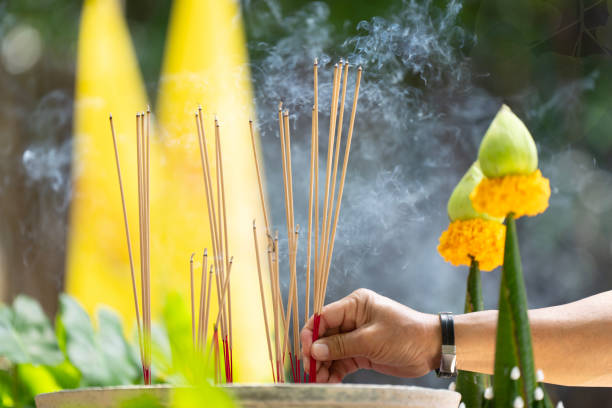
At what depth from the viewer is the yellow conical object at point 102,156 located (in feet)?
7.75

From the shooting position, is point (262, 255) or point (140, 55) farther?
point (140, 55)

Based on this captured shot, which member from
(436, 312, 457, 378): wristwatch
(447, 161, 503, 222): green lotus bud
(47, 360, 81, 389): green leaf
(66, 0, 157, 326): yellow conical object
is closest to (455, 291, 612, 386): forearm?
(436, 312, 457, 378): wristwatch

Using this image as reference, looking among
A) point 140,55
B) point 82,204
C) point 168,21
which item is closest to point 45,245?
point 82,204

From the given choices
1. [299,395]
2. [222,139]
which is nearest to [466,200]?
[299,395]

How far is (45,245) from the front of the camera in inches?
95.7

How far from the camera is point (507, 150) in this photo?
0.59 metres

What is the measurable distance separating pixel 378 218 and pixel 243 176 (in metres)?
0.50

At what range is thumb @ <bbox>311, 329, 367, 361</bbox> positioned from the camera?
0.75m

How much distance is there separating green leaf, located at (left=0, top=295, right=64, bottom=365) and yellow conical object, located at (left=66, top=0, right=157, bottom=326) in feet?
4.48

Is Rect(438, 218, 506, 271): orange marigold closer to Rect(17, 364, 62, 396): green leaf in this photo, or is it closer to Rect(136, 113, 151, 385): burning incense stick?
Rect(136, 113, 151, 385): burning incense stick

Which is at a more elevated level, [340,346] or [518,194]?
[518,194]

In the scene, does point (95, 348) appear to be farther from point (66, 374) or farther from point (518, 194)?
point (518, 194)

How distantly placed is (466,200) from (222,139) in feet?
5.13

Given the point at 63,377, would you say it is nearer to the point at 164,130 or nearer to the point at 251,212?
the point at 251,212
